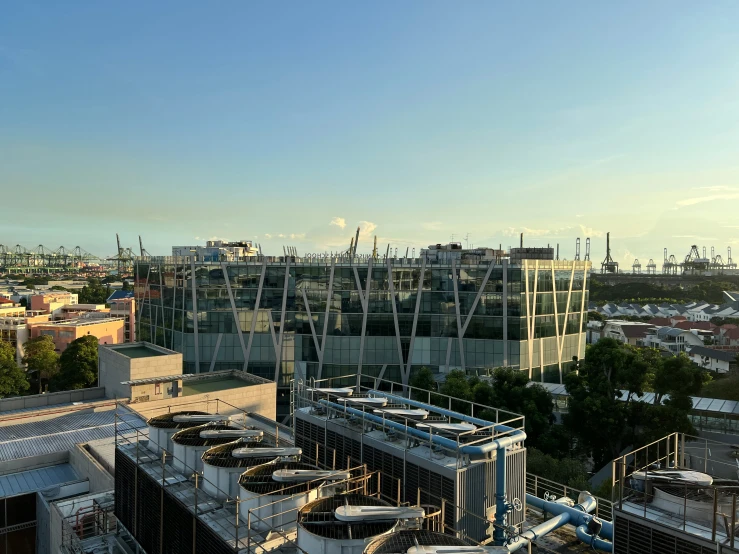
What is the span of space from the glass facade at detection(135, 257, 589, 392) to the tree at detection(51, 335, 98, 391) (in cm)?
1309

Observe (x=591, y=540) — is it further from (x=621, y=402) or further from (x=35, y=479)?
(x=621, y=402)

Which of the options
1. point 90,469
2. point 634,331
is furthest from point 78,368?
point 634,331

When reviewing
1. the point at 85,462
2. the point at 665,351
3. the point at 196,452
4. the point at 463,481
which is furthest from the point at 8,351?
the point at 665,351

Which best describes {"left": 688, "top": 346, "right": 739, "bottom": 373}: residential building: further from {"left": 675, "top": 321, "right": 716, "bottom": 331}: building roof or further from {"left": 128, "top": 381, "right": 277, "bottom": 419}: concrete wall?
{"left": 128, "top": 381, "right": 277, "bottom": 419}: concrete wall

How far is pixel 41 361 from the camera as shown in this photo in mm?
72812

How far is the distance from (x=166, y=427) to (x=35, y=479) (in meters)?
12.0

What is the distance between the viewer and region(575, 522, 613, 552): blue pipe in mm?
14969

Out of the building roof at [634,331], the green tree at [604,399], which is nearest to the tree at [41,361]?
the green tree at [604,399]

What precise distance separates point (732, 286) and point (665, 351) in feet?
401

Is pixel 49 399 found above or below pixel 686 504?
below

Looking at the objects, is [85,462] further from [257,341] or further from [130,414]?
[257,341]

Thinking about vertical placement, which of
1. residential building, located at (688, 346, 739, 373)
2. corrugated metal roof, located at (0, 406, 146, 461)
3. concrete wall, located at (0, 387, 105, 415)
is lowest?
residential building, located at (688, 346, 739, 373)

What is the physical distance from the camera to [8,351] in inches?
2788

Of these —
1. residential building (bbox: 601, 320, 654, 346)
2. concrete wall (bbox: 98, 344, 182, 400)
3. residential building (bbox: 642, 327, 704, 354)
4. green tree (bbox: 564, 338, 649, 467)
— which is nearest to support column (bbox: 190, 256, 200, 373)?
concrete wall (bbox: 98, 344, 182, 400)
